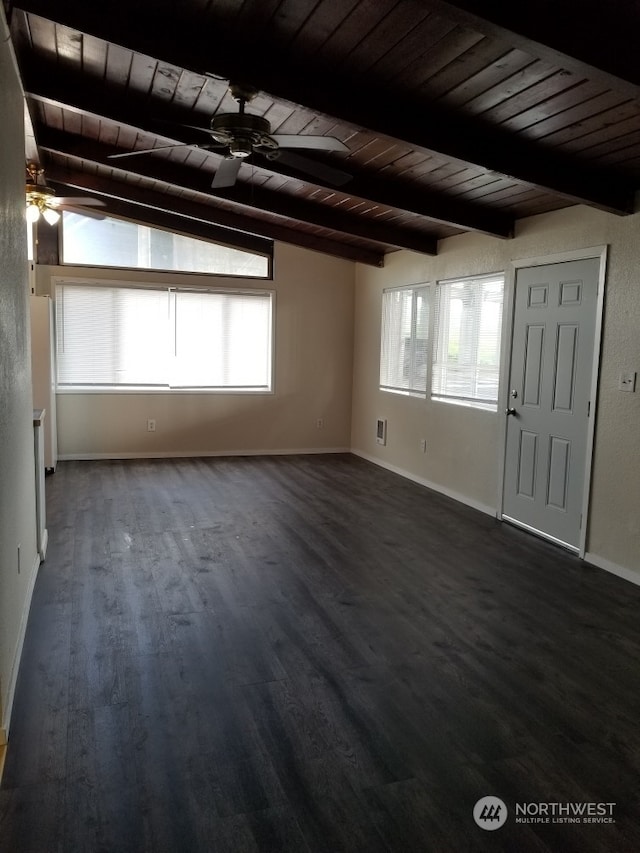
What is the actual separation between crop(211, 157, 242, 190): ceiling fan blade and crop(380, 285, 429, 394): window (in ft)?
9.46

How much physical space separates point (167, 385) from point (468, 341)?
3.56m

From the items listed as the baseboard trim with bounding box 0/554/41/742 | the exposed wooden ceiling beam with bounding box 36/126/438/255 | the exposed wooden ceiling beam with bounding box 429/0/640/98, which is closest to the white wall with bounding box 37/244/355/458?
the exposed wooden ceiling beam with bounding box 36/126/438/255

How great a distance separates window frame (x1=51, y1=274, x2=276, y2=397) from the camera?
6938mm

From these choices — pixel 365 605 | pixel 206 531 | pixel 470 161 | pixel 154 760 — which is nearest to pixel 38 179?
pixel 206 531

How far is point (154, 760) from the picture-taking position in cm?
212

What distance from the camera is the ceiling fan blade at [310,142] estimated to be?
3051 millimetres

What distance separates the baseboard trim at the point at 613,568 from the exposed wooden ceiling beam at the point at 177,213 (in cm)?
418

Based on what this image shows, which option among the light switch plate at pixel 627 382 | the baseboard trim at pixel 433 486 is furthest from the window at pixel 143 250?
the light switch plate at pixel 627 382

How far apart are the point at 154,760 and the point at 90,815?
28cm

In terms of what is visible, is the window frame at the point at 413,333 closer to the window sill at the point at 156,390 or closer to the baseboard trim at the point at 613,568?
the window sill at the point at 156,390

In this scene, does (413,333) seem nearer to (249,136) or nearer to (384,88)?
(384,88)

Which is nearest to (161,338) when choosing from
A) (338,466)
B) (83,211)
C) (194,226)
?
(194,226)

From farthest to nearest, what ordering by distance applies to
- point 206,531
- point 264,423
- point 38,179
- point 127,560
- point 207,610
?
point 264,423, point 38,179, point 206,531, point 127,560, point 207,610

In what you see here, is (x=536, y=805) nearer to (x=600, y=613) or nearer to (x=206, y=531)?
(x=600, y=613)
